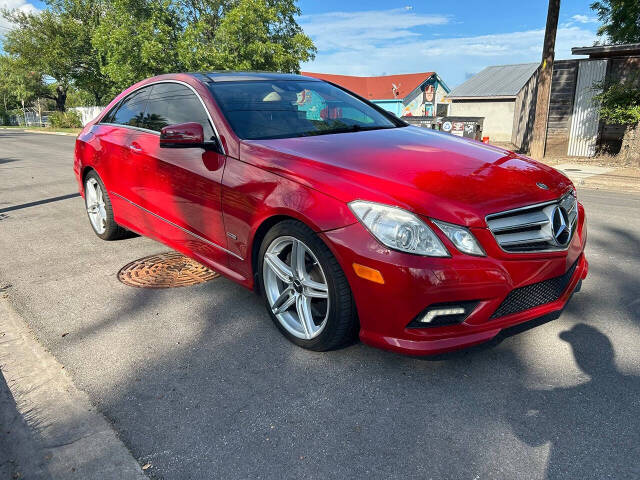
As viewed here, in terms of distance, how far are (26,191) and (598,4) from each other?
26.3 metres

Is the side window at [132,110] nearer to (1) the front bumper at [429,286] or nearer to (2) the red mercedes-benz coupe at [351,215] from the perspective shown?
(2) the red mercedes-benz coupe at [351,215]

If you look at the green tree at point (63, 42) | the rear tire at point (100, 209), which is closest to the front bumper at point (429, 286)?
the rear tire at point (100, 209)

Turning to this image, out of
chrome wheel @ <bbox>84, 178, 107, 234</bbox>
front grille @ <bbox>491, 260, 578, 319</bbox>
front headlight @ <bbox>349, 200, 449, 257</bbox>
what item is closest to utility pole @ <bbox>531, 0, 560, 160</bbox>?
chrome wheel @ <bbox>84, 178, 107, 234</bbox>

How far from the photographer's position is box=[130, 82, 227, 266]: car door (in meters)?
3.42

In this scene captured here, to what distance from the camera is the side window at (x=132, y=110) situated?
4.49 metres

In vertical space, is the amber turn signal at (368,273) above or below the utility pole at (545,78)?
below

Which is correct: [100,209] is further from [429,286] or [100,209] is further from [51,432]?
[429,286]

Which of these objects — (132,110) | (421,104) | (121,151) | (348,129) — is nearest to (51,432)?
(348,129)

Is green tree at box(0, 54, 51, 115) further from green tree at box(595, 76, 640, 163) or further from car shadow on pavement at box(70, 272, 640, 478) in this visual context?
car shadow on pavement at box(70, 272, 640, 478)

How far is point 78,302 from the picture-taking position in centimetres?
375

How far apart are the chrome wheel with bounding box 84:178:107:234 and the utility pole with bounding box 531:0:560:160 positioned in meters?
12.9

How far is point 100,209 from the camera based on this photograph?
17.2 feet

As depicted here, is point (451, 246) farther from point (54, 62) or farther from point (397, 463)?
point (54, 62)

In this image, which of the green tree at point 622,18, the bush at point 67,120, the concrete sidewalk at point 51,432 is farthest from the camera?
the bush at point 67,120
